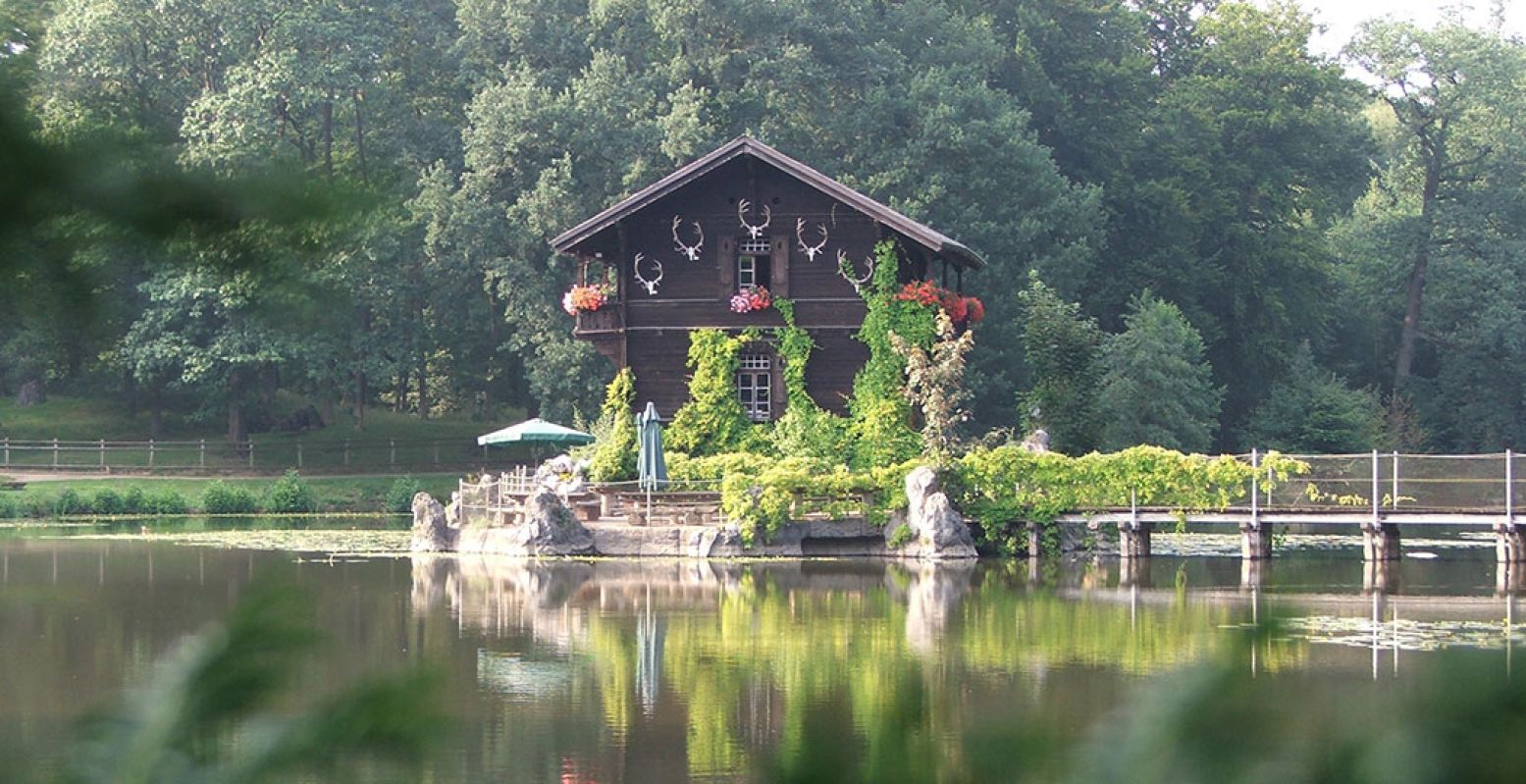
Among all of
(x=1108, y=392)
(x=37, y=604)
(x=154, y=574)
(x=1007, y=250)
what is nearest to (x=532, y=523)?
(x=154, y=574)

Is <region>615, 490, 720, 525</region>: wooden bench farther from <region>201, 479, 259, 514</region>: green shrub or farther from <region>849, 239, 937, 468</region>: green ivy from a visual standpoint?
<region>201, 479, 259, 514</region>: green shrub

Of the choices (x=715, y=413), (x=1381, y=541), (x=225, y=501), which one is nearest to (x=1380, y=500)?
(x=1381, y=541)

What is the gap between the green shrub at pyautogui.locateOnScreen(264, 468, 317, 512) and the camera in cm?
4306

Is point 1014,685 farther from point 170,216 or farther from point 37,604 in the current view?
point 170,216

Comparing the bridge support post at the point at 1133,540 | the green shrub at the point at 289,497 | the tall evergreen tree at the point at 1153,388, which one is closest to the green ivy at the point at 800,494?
the bridge support post at the point at 1133,540

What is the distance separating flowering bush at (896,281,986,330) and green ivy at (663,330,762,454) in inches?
107

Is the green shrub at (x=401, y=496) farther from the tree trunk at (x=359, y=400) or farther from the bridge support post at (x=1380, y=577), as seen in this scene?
the bridge support post at (x=1380, y=577)

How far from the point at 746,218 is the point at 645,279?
2.03m

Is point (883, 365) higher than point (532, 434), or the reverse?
point (883, 365)

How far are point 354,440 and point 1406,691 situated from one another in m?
50.0

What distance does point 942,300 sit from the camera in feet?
113

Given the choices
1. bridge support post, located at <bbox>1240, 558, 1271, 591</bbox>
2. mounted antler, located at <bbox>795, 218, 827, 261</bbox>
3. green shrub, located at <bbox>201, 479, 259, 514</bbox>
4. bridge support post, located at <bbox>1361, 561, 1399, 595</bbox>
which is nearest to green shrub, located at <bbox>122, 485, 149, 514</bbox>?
green shrub, located at <bbox>201, 479, 259, 514</bbox>

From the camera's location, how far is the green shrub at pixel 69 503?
41.2 meters

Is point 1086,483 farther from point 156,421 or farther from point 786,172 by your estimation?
point 156,421
